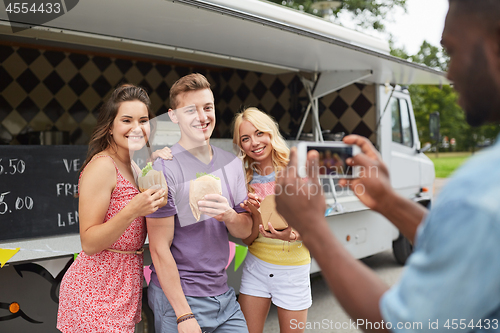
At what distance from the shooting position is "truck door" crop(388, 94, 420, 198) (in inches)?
209

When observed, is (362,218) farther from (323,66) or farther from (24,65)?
(24,65)

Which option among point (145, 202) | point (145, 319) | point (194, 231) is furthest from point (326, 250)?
point (145, 319)

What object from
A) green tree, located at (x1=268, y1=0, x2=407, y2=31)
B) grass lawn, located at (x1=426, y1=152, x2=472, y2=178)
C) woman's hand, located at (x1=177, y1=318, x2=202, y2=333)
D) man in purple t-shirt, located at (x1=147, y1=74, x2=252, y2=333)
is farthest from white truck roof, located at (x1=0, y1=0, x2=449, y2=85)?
green tree, located at (x1=268, y1=0, x2=407, y2=31)

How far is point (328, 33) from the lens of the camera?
12.1ft

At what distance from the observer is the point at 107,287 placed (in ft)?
5.67

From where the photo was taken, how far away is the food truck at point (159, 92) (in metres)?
2.46

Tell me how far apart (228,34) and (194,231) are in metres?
1.96

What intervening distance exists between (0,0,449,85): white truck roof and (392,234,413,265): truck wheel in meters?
2.27

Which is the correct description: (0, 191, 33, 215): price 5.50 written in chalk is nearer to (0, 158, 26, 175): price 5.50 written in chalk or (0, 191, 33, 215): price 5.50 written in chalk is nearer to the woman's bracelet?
(0, 158, 26, 175): price 5.50 written in chalk

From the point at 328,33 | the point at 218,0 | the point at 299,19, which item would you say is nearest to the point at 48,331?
the point at 218,0

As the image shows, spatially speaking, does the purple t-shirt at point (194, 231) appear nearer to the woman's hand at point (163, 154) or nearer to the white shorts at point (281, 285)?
the woman's hand at point (163, 154)

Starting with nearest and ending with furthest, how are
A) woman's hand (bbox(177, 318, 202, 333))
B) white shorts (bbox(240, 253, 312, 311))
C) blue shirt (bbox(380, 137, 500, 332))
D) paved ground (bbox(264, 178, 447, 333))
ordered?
blue shirt (bbox(380, 137, 500, 332))
woman's hand (bbox(177, 318, 202, 333))
white shorts (bbox(240, 253, 312, 311))
paved ground (bbox(264, 178, 447, 333))

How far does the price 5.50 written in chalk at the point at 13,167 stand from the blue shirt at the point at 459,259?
2736mm

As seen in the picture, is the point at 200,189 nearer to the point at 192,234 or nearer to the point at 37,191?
the point at 192,234
